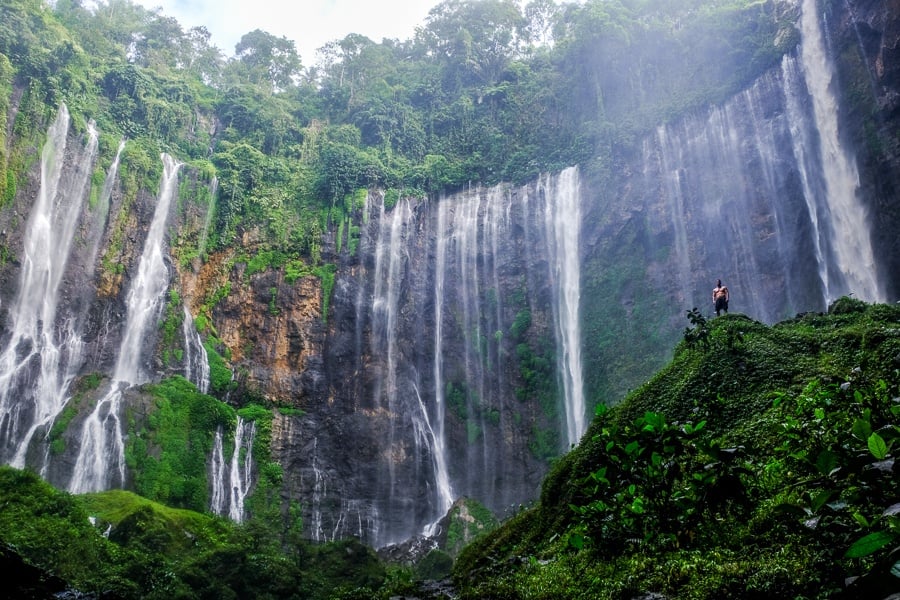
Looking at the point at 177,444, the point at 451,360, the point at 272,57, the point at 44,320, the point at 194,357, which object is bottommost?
the point at 177,444

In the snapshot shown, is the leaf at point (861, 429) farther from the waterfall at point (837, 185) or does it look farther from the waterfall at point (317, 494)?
the waterfall at point (317, 494)

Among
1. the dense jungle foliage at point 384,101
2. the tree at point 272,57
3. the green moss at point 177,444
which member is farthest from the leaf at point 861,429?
the tree at point 272,57

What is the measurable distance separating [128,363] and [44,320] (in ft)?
10.5

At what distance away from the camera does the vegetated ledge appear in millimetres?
1992

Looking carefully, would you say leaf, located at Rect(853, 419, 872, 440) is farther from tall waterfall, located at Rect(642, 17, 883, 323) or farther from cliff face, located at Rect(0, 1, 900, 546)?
tall waterfall, located at Rect(642, 17, 883, 323)

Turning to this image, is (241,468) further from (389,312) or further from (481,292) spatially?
(481,292)

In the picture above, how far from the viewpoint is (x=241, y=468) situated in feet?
72.2

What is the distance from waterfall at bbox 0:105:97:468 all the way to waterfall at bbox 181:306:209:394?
3731mm

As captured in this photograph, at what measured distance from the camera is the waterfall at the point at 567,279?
2470 centimetres

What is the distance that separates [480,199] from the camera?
29922mm

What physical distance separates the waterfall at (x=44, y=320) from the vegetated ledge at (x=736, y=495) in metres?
17.2

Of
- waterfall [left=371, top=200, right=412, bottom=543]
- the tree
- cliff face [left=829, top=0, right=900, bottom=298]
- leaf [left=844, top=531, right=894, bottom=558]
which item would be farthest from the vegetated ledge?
the tree

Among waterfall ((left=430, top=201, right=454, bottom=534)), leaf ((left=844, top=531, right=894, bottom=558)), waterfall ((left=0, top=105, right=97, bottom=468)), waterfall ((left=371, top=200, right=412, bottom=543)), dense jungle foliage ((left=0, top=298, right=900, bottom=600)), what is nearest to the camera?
leaf ((left=844, top=531, right=894, bottom=558))

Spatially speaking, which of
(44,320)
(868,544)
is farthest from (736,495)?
(44,320)
